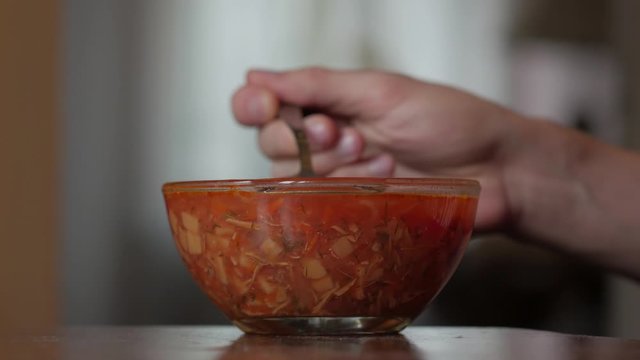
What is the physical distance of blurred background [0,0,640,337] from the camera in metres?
2.42

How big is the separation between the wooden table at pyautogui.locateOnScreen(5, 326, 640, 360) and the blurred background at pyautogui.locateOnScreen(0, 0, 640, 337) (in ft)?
5.75

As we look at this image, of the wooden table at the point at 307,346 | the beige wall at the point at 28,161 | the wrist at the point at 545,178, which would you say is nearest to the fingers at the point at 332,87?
the wrist at the point at 545,178

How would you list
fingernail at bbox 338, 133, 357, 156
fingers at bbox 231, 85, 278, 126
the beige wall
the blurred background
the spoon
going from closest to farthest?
the spoon
fingers at bbox 231, 85, 278, 126
fingernail at bbox 338, 133, 357, 156
the beige wall
the blurred background

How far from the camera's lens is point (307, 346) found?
578 mm

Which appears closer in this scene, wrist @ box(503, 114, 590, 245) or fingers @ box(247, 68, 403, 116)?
fingers @ box(247, 68, 403, 116)

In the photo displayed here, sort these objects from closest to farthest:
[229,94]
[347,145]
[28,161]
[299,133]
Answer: [299,133]
[347,145]
[28,161]
[229,94]

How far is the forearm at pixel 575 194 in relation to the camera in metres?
1.22

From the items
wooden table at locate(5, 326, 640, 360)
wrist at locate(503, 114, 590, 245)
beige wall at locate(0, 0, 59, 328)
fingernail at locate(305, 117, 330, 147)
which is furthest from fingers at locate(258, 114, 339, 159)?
beige wall at locate(0, 0, 59, 328)

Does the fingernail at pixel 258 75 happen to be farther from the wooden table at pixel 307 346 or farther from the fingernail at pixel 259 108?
the wooden table at pixel 307 346

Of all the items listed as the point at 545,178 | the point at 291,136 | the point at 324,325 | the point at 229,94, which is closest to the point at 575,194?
the point at 545,178

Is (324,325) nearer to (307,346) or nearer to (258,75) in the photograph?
(307,346)

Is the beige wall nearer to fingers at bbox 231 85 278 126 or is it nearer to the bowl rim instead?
fingers at bbox 231 85 278 126

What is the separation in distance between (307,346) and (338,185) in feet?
0.31

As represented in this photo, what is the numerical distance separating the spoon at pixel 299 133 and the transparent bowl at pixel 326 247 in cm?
27
